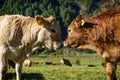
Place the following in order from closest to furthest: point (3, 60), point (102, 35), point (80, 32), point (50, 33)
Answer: point (3, 60) → point (50, 33) → point (102, 35) → point (80, 32)

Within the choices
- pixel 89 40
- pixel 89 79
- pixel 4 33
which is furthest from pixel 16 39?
pixel 89 79

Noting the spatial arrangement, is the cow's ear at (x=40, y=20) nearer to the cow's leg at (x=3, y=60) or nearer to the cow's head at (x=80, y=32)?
the cow's head at (x=80, y=32)

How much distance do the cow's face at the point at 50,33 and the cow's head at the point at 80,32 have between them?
78cm

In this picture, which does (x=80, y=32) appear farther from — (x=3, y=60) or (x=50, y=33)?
(x=3, y=60)

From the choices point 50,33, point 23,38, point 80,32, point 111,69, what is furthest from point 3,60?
point 111,69

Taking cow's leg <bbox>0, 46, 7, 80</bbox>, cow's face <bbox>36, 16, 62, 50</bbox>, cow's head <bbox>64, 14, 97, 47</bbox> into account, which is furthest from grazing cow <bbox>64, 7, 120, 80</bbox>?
cow's leg <bbox>0, 46, 7, 80</bbox>

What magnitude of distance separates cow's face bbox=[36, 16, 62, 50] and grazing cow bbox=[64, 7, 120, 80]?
0.81 m

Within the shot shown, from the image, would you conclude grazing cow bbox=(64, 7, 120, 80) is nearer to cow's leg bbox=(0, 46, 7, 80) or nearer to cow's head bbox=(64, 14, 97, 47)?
cow's head bbox=(64, 14, 97, 47)

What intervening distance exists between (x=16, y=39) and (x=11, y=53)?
459 mm

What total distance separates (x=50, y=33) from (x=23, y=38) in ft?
2.67

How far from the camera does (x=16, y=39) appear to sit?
36.2 ft

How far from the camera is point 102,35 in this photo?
11094 mm

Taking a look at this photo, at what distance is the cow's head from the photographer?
1138 centimetres

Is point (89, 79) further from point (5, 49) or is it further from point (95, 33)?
point (5, 49)
